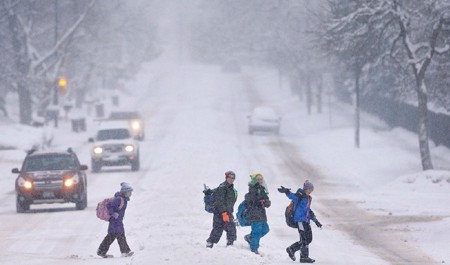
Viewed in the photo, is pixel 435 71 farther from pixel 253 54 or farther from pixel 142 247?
pixel 253 54

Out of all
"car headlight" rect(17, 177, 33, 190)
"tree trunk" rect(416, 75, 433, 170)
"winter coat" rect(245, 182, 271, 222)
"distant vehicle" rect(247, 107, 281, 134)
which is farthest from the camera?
"distant vehicle" rect(247, 107, 281, 134)

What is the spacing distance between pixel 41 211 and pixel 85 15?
38.4 metres

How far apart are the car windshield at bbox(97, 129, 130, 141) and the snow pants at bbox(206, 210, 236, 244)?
23.9 metres

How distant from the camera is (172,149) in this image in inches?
2008

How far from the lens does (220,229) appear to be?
18.4m

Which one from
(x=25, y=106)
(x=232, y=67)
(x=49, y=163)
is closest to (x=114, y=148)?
(x=49, y=163)

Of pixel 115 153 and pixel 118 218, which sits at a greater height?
pixel 118 218

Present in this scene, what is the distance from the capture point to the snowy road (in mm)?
18688

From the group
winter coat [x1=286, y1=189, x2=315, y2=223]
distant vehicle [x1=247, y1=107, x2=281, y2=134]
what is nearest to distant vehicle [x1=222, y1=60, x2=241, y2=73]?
distant vehicle [x1=247, y1=107, x2=281, y2=134]

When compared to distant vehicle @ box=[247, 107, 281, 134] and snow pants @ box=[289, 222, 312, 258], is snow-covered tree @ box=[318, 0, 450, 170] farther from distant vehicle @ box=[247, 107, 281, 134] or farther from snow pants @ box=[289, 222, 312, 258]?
distant vehicle @ box=[247, 107, 281, 134]

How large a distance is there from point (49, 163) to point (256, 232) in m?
12.3

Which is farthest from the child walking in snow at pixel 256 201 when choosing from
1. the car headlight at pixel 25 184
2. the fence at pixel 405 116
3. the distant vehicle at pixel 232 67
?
the distant vehicle at pixel 232 67

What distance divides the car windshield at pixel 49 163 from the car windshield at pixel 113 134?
12703 mm

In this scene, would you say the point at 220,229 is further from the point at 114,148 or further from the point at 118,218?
the point at 114,148
